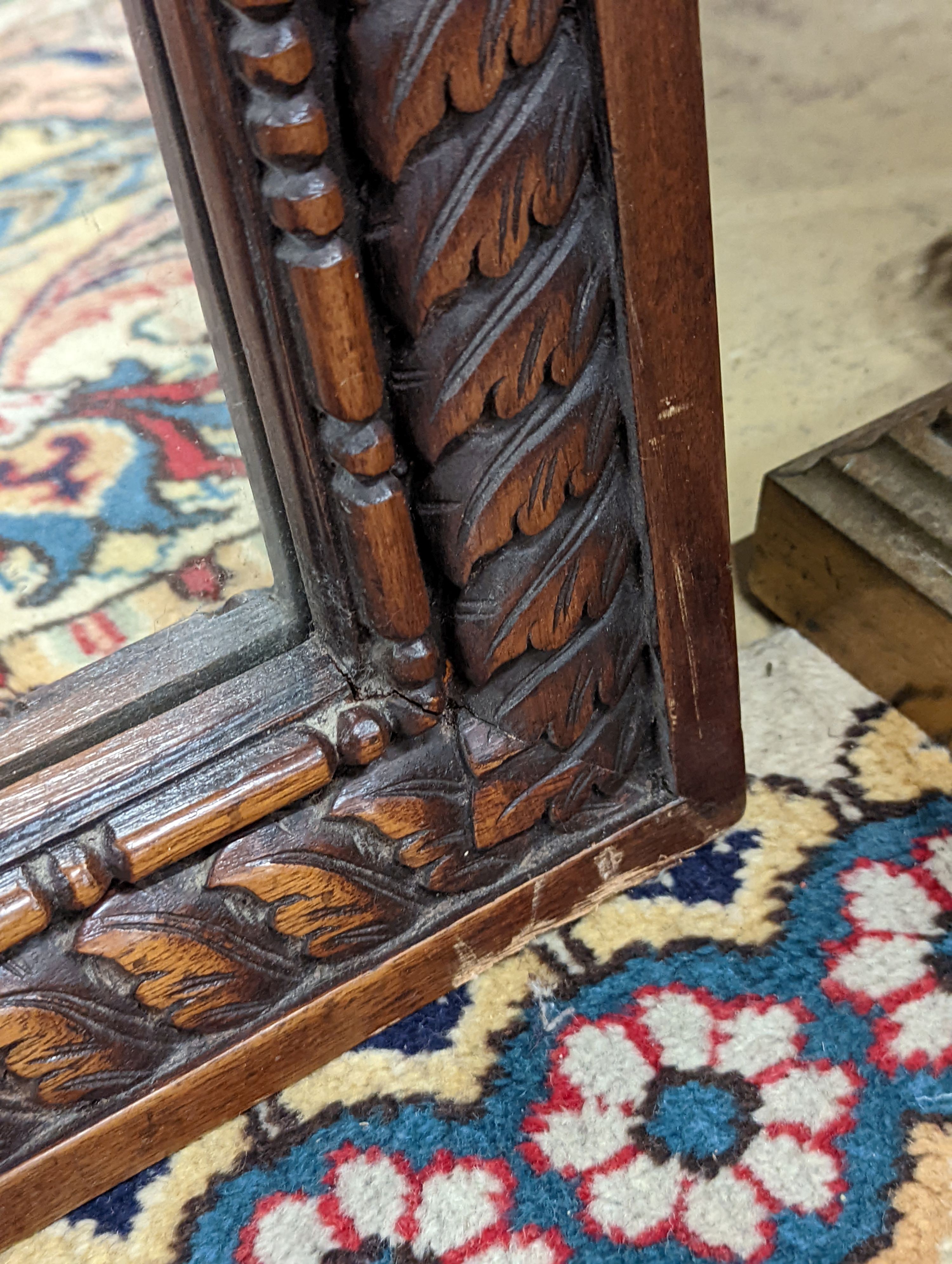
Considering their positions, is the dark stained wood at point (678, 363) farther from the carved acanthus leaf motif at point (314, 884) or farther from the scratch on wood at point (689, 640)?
the carved acanthus leaf motif at point (314, 884)

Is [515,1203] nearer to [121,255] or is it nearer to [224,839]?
[224,839]

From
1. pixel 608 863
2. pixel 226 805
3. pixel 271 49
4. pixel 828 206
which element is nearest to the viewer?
pixel 271 49

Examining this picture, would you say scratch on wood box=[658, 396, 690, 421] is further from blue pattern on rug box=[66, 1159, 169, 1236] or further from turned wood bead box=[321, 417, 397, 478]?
blue pattern on rug box=[66, 1159, 169, 1236]

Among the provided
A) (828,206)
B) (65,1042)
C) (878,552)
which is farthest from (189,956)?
(828,206)

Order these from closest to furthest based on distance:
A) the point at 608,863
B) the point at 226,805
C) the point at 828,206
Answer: the point at 226,805, the point at 608,863, the point at 828,206

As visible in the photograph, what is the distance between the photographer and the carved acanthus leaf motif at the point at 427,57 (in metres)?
0.35

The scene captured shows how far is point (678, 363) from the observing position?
0.44 m

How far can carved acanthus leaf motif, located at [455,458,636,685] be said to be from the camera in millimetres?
457

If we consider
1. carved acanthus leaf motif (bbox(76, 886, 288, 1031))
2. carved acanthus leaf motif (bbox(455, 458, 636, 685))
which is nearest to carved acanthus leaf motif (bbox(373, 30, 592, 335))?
carved acanthus leaf motif (bbox(455, 458, 636, 685))

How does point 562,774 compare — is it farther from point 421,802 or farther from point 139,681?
point 139,681

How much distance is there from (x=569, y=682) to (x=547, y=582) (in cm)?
5

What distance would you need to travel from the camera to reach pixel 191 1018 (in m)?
0.46

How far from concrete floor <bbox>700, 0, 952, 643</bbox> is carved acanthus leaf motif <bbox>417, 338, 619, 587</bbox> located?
1.47ft

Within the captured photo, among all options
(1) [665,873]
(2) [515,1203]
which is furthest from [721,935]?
(2) [515,1203]
